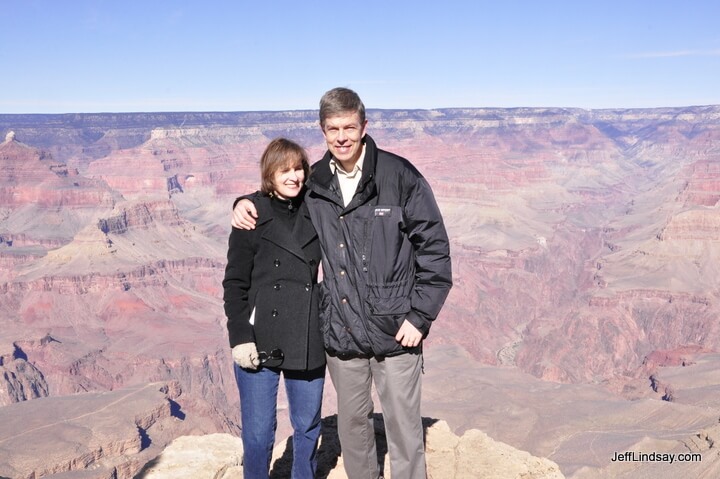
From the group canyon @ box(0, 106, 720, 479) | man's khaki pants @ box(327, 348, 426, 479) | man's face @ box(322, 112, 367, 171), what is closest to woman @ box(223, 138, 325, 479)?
man's khaki pants @ box(327, 348, 426, 479)

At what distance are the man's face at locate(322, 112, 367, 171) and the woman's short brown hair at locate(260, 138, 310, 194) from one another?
0.30 m

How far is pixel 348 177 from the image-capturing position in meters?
4.89

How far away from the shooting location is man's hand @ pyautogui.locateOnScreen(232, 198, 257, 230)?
191 inches

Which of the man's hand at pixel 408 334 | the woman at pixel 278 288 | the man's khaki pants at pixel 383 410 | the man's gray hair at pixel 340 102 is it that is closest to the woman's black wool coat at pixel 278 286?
the woman at pixel 278 288

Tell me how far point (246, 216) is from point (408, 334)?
152cm

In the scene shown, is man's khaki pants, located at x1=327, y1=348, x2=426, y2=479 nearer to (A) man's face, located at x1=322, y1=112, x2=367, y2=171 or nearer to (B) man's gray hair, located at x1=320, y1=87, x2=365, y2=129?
(A) man's face, located at x1=322, y1=112, x2=367, y2=171

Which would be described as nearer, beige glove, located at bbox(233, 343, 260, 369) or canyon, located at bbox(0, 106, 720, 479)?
beige glove, located at bbox(233, 343, 260, 369)

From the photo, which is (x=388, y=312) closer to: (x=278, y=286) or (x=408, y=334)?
(x=408, y=334)

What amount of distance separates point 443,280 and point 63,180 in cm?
11046

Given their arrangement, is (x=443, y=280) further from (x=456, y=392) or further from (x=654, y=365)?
(x=654, y=365)

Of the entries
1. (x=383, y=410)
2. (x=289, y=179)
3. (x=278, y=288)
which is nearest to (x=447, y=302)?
(x=383, y=410)

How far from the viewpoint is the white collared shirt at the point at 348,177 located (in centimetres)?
484

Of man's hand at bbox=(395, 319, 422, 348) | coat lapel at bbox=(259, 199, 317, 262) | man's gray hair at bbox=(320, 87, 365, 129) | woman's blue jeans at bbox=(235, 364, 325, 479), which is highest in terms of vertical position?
man's gray hair at bbox=(320, 87, 365, 129)

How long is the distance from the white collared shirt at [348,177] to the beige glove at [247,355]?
1347 millimetres
